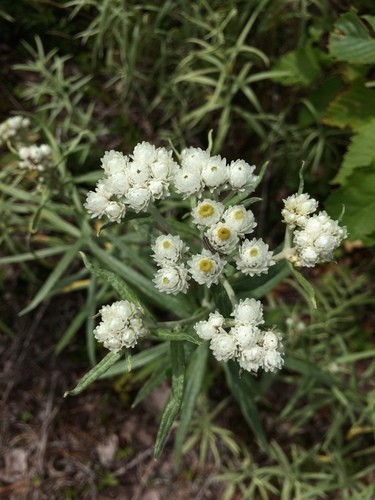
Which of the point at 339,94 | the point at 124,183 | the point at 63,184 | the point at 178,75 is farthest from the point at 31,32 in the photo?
the point at 124,183

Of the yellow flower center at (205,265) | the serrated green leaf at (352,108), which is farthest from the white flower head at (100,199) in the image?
the serrated green leaf at (352,108)

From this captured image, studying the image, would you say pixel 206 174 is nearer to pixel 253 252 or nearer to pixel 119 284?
pixel 253 252

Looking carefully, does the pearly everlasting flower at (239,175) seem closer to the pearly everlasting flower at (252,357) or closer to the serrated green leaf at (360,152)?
the pearly everlasting flower at (252,357)

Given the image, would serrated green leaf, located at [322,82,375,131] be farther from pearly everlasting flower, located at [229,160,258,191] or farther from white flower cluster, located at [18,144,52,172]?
white flower cluster, located at [18,144,52,172]

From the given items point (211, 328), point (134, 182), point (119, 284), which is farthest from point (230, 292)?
point (134, 182)

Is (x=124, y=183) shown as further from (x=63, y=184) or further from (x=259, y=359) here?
(x=63, y=184)

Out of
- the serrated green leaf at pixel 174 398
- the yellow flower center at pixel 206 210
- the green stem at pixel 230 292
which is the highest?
the yellow flower center at pixel 206 210

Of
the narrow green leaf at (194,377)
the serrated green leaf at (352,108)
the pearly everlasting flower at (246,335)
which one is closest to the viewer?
the pearly everlasting flower at (246,335)
